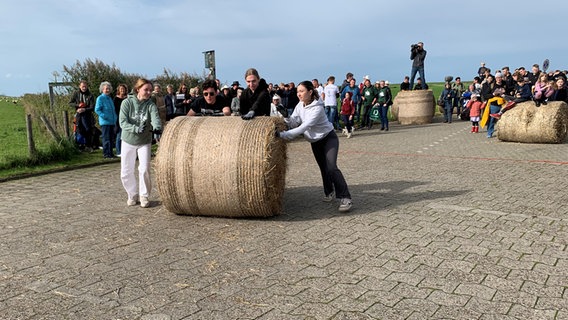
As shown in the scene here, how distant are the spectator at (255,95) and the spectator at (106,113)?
225 inches

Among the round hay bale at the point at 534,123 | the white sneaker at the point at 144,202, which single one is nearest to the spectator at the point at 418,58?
the round hay bale at the point at 534,123

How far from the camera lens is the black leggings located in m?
6.70

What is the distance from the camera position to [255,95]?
726 centimetres

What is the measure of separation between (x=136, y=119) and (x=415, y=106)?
17227 mm

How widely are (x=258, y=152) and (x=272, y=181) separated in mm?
404

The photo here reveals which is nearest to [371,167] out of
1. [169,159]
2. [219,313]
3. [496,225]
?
[496,225]

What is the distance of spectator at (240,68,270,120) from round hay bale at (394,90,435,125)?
16.2 meters

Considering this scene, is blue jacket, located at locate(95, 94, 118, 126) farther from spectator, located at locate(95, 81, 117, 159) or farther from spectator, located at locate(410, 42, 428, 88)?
spectator, located at locate(410, 42, 428, 88)

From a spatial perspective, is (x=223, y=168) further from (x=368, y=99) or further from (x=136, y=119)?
(x=368, y=99)

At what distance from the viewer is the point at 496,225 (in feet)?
19.3

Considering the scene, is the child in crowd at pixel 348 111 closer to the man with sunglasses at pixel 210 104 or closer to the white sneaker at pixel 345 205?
the man with sunglasses at pixel 210 104

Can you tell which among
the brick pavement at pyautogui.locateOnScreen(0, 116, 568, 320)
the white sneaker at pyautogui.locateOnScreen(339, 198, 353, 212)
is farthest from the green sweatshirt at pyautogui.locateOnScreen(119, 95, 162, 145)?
the white sneaker at pyautogui.locateOnScreen(339, 198, 353, 212)

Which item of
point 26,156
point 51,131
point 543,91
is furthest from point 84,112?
point 543,91

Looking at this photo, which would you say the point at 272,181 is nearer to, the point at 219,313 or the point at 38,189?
the point at 219,313
